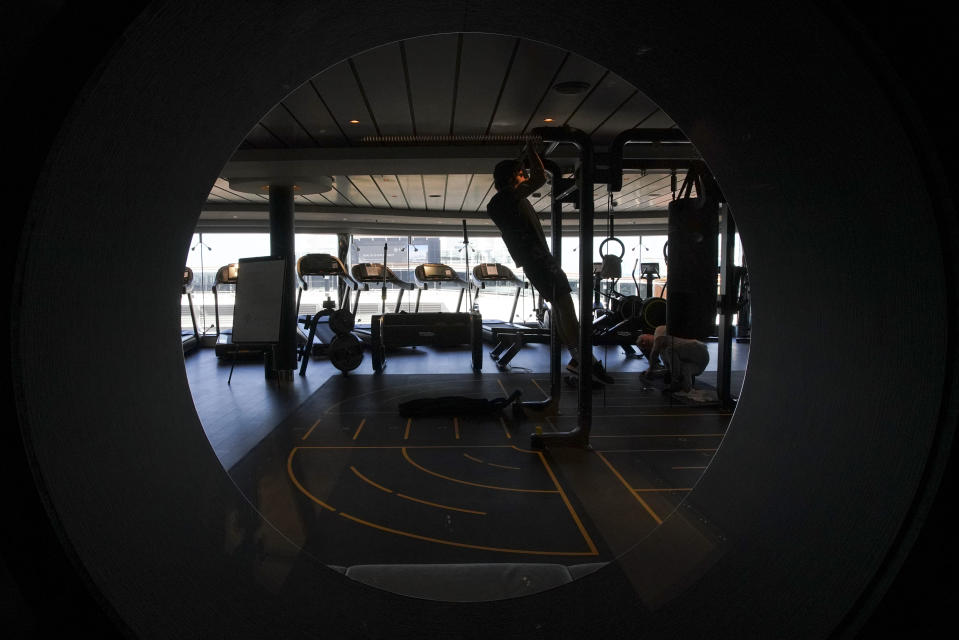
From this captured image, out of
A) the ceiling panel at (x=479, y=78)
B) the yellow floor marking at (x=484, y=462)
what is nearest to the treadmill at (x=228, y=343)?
the ceiling panel at (x=479, y=78)

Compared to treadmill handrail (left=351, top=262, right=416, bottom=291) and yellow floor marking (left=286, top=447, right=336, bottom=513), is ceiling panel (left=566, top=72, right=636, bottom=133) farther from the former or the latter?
treadmill handrail (left=351, top=262, right=416, bottom=291)

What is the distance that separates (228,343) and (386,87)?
5.11 metres

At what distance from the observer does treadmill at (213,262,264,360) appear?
663 centimetres

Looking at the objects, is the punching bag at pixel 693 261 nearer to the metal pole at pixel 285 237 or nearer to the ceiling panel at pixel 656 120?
the ceiling panel at pixel 656 120

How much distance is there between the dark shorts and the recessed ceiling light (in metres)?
1.55

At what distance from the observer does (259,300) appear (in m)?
5.35

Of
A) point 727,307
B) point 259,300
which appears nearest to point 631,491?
point 727,307

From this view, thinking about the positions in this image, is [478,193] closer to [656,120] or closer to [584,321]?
[656,120]

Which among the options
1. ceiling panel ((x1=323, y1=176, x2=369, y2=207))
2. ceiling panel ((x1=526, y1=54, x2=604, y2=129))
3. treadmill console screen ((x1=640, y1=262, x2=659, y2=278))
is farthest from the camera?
treadmill console screen ((x1=640, y1=262, x2=659, y2=278))

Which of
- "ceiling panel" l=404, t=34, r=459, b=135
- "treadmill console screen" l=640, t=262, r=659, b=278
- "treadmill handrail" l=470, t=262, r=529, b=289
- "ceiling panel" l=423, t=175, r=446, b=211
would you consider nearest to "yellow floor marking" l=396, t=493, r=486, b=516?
"ceiling panel" l=404, t=34, r=459, b=135

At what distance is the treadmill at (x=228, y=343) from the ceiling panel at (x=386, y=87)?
253 cm
